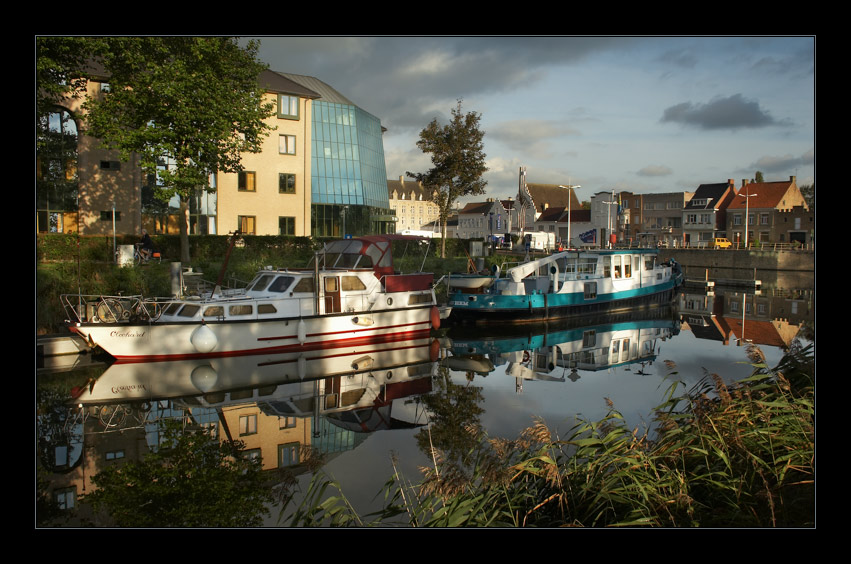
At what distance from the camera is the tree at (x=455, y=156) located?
37.5m

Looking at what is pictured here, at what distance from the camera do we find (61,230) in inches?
1353

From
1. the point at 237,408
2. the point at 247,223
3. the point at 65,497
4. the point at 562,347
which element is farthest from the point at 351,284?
the point at 247,223

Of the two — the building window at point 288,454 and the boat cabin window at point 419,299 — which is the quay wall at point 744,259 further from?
the building window at point 288,454

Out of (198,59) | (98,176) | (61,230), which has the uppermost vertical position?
(198,59)

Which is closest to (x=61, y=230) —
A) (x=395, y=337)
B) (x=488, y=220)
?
(x=395, y=337)

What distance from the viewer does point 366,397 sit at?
1504cm

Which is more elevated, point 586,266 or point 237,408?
point 586,266

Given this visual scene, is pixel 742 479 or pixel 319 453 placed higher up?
pixel 742 479

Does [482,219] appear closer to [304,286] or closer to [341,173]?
[341,173]

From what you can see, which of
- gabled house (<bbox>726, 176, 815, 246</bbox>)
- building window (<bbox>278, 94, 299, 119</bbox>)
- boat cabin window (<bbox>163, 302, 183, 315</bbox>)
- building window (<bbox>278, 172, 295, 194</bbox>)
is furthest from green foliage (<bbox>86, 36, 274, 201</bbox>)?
gabled house (<bbox>726, 176, 815, 246</bbox>)

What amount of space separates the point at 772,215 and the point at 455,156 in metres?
51.9

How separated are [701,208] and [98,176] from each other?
7063cm

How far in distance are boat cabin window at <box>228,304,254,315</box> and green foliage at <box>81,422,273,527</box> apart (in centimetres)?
761
